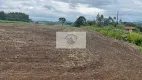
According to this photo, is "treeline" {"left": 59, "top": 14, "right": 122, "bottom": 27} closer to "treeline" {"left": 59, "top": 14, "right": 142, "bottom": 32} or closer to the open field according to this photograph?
"treeline" {"left": 59, "top": 14, "right": 142, "bottom": 32}

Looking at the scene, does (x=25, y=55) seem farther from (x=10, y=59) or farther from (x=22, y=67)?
(x=22, y=67)

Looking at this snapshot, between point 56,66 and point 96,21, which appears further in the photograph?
point 96,21

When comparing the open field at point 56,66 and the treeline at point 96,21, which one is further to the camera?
the treeline at point 96,21

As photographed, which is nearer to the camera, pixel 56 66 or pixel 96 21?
pixel 56 66

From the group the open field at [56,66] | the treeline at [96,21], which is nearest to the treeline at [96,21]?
the treeline at [96,21]

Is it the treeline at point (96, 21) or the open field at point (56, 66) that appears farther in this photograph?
the treeline at point (96, 21)

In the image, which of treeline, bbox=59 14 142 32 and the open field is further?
treeline, bbox=59 14 142 32

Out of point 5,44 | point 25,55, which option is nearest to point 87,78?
point 25,55

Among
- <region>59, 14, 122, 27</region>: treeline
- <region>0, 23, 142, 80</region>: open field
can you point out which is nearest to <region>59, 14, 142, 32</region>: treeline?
<region>59, 14, 122, 27</region>: treeline

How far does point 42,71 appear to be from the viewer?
23.6 ft

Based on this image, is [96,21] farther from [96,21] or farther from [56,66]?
[56,66]

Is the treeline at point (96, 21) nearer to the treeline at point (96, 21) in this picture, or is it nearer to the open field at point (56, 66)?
the treeline at point (96, 21)

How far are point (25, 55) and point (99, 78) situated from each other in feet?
9.78

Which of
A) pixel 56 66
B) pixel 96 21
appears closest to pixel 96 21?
pixel 96 21
